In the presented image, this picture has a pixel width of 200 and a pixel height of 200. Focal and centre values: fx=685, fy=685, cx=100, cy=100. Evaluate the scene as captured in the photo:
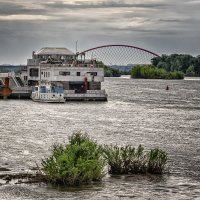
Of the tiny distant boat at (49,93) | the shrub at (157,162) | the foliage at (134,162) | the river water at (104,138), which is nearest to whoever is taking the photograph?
the river water at (104,138)

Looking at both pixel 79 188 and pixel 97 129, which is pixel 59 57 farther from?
pixel 79 188

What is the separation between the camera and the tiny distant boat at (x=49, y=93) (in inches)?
4638

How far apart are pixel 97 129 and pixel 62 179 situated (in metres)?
37.4

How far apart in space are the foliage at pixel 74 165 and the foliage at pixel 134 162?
2.66 metres

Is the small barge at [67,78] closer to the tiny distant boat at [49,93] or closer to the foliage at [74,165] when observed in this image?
the tiny distant boat at [49,93]

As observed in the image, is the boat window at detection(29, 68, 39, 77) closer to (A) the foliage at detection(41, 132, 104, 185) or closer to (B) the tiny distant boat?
(B) the tiny distant boat

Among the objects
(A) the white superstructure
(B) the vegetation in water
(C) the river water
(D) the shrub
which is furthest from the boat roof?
(B) the vegetation in water

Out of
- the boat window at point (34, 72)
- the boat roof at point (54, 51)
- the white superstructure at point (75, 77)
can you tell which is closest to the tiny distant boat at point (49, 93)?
the white superstructure at point (75, 77)

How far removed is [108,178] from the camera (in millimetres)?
38156

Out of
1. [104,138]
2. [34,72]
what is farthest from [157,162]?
[34,72]

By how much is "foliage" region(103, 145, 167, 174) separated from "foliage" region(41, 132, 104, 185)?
2664 millimetres

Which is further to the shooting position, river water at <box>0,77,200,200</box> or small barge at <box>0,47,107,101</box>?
small barge at <box>0,47,107,101</box>

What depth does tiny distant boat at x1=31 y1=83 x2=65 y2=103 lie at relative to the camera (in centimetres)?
11781

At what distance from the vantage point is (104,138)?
62156mm
